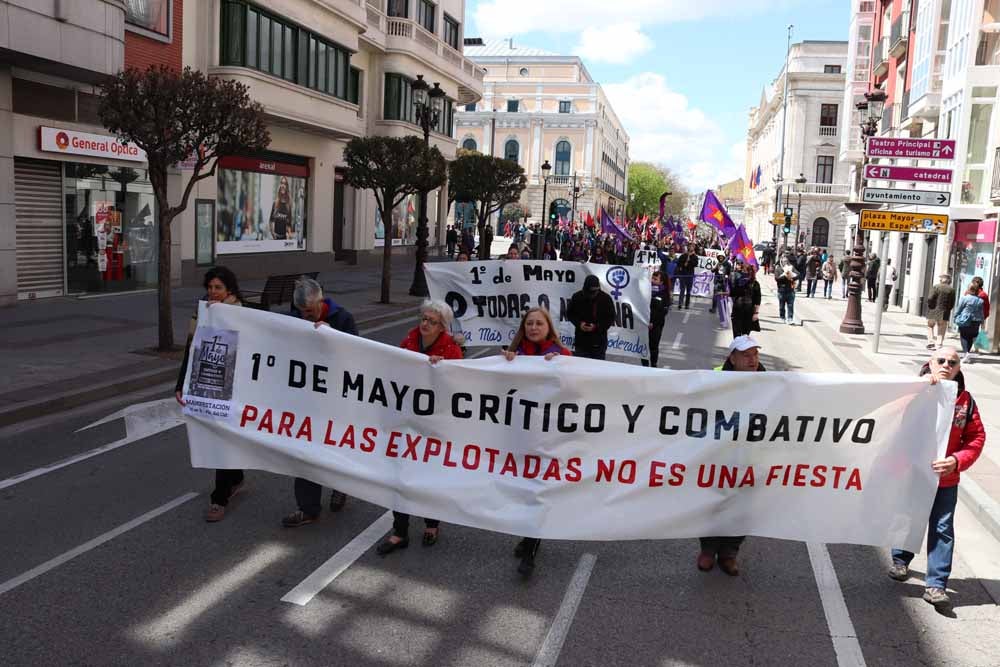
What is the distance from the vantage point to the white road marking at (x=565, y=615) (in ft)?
15.5

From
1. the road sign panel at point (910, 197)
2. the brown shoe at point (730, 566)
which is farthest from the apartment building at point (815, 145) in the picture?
the brown shoe at point (730, 566)

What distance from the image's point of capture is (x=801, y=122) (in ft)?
268

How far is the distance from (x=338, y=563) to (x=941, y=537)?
395cm

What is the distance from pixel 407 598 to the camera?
536cm

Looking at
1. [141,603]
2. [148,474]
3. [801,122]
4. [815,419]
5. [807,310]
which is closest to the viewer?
[141,603]

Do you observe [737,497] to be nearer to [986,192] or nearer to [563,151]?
[986,192]

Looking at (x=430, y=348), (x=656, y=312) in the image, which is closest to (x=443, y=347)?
(x=430, y=348)

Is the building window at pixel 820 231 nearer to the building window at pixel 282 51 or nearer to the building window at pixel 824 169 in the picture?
the building window at pixel 824 169

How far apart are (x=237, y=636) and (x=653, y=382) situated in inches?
115

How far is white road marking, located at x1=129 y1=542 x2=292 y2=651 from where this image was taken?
4727mm

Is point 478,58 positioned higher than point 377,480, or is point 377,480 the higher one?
point 478,58

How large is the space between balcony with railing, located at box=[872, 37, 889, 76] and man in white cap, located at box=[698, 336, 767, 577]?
37.0m

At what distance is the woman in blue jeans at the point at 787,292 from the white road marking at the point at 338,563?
19064 mm

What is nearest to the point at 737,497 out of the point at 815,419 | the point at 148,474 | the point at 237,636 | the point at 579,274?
the point at 815,419
